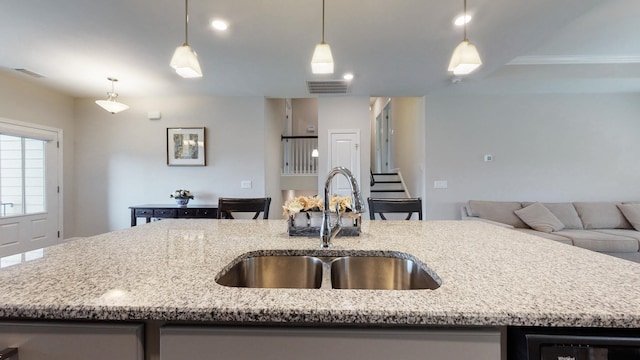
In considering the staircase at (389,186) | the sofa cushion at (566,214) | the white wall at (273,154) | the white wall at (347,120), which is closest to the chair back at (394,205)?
the white wall at (347,120)

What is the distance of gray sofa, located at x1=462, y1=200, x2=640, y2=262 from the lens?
355cm

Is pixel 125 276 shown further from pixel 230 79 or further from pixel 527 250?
pixel 230 79

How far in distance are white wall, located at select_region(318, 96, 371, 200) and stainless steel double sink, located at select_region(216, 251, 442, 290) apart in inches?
137

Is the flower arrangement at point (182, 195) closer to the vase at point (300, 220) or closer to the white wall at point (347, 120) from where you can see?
the white wall at point (347, 120)

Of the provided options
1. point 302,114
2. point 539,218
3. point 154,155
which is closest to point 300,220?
point 539,218

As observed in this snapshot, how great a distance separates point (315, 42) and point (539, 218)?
3.69 metres

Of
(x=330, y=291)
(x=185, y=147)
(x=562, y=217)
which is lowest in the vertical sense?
(x=562, y=217)

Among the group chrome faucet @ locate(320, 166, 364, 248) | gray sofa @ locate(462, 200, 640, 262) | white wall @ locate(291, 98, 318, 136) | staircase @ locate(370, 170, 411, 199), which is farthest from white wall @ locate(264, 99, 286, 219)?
chrome faucet @ locate(320, 166, 364, 248)

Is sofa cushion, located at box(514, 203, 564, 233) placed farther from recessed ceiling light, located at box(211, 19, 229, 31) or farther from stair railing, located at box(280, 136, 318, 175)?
recessed ceiling light, located at box(211, 19, 229, 31)

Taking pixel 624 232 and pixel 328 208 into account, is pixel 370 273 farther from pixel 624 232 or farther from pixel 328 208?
pixel 624 232

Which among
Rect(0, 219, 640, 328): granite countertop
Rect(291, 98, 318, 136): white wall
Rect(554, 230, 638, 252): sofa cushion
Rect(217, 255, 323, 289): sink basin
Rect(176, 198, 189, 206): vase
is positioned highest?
Rect(291, 98, 318, 136): white wall

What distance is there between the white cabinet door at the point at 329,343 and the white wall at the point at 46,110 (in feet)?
16.6

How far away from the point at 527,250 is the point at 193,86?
437cm

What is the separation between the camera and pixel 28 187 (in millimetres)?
3979
